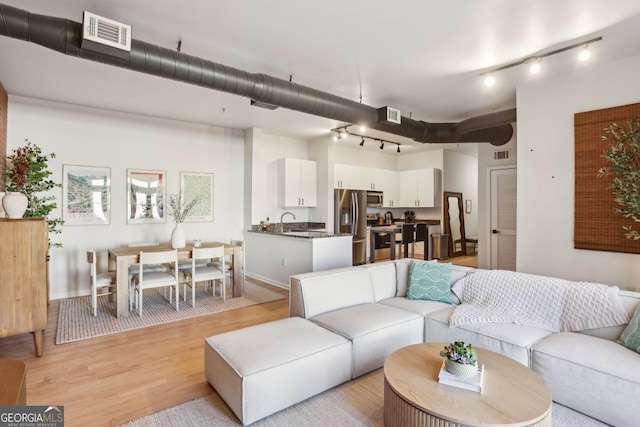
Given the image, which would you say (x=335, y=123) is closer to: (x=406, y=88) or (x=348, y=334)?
(x=406, y=88)

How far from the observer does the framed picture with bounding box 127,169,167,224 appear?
5.36 meters

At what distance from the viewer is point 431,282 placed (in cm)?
329

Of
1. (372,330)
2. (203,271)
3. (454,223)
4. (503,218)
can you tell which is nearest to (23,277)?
(203,271)

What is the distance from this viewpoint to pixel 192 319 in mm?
4020

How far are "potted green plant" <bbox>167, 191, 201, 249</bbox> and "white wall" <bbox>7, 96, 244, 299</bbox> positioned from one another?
170 mm

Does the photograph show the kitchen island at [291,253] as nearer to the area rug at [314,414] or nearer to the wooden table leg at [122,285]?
the wooden table leg at [122,285]

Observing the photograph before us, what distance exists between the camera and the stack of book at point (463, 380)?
1750 mm

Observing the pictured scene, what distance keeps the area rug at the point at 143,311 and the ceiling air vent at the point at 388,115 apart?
2.96 m

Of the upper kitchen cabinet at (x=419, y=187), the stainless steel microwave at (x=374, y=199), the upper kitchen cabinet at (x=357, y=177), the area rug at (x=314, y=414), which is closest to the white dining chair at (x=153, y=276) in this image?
the area rug at (x=314, y=414)

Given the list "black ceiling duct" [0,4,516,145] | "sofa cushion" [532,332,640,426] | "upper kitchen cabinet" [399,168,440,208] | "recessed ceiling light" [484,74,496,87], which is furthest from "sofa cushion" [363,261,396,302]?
"upper kitchen cabinet" [399,168,440,208]

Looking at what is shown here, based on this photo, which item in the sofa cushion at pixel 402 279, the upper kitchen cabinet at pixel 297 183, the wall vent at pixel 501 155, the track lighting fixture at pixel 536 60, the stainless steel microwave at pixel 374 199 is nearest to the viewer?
the track lighting fixture at pixel 536 60

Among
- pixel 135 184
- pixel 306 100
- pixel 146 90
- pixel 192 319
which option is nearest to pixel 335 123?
pixel 306 100

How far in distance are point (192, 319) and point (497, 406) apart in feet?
11.3

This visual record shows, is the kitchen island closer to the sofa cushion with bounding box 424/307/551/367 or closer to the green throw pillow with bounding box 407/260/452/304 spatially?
the green throw pillow with bounding box 407/260/452/304
